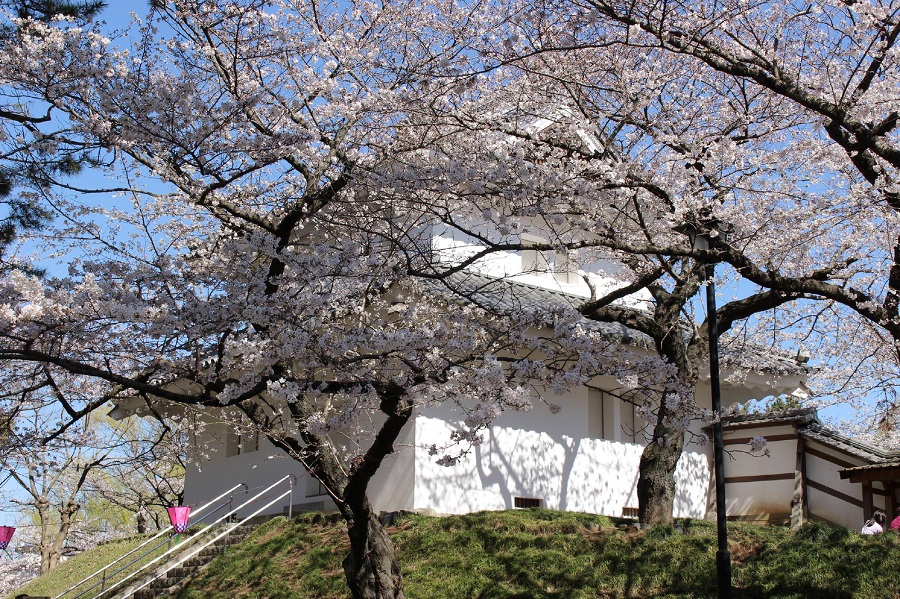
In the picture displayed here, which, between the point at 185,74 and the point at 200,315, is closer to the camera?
the point at 200,315

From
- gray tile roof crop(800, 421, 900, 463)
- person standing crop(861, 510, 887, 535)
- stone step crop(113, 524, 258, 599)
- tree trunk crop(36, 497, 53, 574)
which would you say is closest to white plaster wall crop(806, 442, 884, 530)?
gray tile roof crop(800, 421, 900, 463)

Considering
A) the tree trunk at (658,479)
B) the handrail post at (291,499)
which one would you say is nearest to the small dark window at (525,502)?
the tree trunk at (658,479)

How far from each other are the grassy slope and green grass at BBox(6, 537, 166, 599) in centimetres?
427

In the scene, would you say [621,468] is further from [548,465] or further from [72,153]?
[72,153]

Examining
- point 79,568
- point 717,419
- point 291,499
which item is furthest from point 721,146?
point 79,568

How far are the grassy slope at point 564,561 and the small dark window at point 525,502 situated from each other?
1.53m

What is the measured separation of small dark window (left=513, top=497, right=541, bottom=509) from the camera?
14.1m

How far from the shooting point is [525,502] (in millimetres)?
14266

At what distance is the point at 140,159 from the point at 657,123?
6485 millimetres

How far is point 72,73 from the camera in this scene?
780cm

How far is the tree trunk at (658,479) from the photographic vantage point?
11562mm

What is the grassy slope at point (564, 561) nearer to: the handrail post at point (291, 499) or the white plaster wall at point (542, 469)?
the white plaster wall at point (542, 469)

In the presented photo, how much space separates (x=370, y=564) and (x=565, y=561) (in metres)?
2.57

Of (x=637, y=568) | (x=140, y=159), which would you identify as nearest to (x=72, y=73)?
(x=140, y=159)
